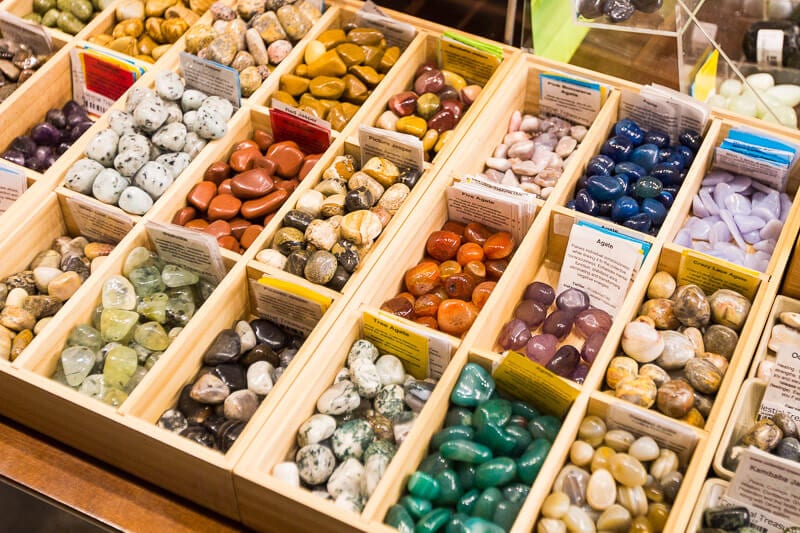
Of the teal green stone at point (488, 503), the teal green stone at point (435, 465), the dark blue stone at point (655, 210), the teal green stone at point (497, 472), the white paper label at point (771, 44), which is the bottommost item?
the teal green stone at point (488, 503)

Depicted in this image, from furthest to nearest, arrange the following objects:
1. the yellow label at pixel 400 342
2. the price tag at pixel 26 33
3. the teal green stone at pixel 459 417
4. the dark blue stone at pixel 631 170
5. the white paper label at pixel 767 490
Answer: the price tag at pixel 26 33
the dark blue stone at pixel 631 170
the yellow label at pixel 400 342
the teal green stone at pixel 459 417
the white paper label at pixel 767 490

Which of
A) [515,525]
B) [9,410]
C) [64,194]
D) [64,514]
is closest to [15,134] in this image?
[64,194]

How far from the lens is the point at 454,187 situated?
6.70 feet

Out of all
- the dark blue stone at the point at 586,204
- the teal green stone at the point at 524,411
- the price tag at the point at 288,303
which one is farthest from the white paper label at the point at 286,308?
the dark blue stone at the point at 586,204

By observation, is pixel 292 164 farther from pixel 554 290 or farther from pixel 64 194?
pixel 554 290

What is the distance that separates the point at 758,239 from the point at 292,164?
114cm

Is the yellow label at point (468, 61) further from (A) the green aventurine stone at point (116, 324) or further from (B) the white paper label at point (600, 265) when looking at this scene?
(A) the green aventurine stone at point (116, 324)

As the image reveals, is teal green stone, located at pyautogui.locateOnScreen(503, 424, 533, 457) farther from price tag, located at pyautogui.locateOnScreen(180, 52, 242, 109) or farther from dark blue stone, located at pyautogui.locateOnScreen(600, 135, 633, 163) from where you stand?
price tag, located at pyautogui.locateOnScreen(180, 52, 242, 109)

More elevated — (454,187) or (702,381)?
(454,187)

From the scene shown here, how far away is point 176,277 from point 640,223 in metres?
1.06

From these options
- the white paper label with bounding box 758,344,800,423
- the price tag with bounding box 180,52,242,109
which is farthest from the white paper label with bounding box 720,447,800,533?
the price tag with bounding box 180,52,242,109

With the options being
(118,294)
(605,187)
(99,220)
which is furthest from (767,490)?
(99,220)

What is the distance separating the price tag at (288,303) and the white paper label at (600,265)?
22.4 inches

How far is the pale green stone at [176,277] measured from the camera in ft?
6.23
